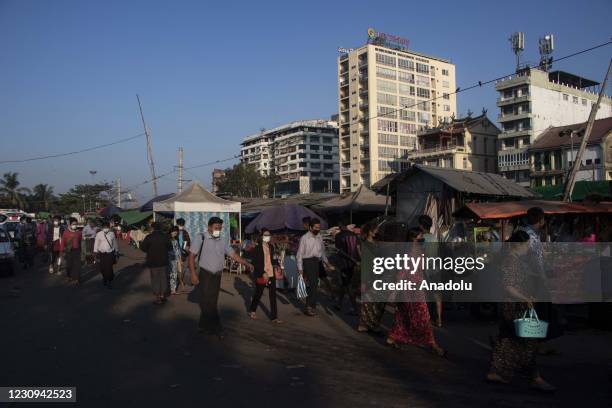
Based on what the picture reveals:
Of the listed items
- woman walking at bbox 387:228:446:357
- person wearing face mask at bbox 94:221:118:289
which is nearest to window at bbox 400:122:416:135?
person wearing face mask at bbox 94:221:118:289

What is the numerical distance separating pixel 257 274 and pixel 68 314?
3.73 metres

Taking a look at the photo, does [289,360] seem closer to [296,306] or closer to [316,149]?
[296,306]

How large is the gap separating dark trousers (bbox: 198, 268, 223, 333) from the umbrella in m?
8.19

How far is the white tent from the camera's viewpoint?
1748cm

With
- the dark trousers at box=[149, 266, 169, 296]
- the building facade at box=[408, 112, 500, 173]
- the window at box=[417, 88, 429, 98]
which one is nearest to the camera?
the dark trousers at box=[149, 266, 169, 296]

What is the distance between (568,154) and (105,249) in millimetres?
51235

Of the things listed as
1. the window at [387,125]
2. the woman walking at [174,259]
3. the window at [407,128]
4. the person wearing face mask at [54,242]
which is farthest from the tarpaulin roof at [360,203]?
the window at [407,128]

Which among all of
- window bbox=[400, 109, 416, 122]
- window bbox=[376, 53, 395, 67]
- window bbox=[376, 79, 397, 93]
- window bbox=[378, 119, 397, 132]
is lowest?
window bbox=[378, 119, 397, 132]

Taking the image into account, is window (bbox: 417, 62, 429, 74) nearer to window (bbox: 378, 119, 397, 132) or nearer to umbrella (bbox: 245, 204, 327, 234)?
window (bbox: 378, 119, 397, 132)

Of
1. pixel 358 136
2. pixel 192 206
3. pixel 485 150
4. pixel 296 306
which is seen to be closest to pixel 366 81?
pixel 358 136

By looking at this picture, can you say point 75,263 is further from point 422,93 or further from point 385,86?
point 422,93

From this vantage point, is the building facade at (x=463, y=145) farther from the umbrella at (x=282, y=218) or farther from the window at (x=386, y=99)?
the umbrella at (x=282, y=218)

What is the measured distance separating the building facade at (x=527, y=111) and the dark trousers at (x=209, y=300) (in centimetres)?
5676

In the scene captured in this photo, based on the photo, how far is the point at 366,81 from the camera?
8212 centimetres
